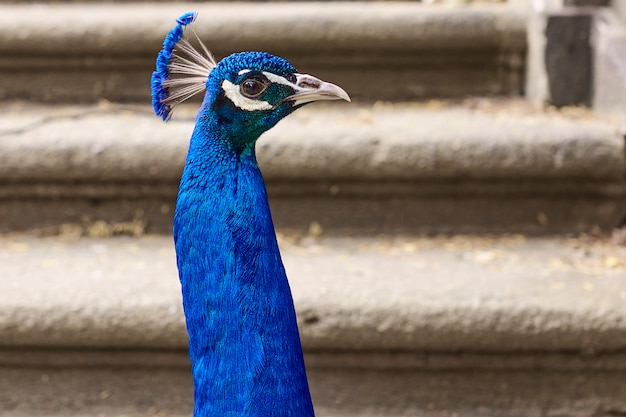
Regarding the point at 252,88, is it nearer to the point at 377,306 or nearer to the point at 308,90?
the point at 308,90

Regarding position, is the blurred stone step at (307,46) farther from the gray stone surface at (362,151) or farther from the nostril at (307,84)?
the nostril at (307,84)

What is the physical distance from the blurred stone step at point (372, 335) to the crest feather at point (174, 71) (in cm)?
53

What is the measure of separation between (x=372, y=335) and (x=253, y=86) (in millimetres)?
622

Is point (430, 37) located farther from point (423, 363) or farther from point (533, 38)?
point (423, 363)

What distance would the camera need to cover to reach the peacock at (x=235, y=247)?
0.77 m

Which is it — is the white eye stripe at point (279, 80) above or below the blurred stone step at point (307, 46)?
below

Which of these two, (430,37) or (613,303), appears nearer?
(613,303)

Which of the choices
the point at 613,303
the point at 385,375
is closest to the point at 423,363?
the point at 385,375

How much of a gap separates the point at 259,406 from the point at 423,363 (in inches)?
23.4

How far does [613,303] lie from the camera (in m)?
1.24

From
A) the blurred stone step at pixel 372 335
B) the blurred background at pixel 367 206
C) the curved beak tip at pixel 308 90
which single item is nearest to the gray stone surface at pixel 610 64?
the blurred background at pixel 367 206

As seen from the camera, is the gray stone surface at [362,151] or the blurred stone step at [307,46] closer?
the gray stone surface at [362,151]

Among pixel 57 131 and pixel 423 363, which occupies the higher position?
pixel 57 131

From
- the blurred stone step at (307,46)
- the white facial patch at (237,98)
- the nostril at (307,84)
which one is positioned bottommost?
the white facial patch at (237,98)
